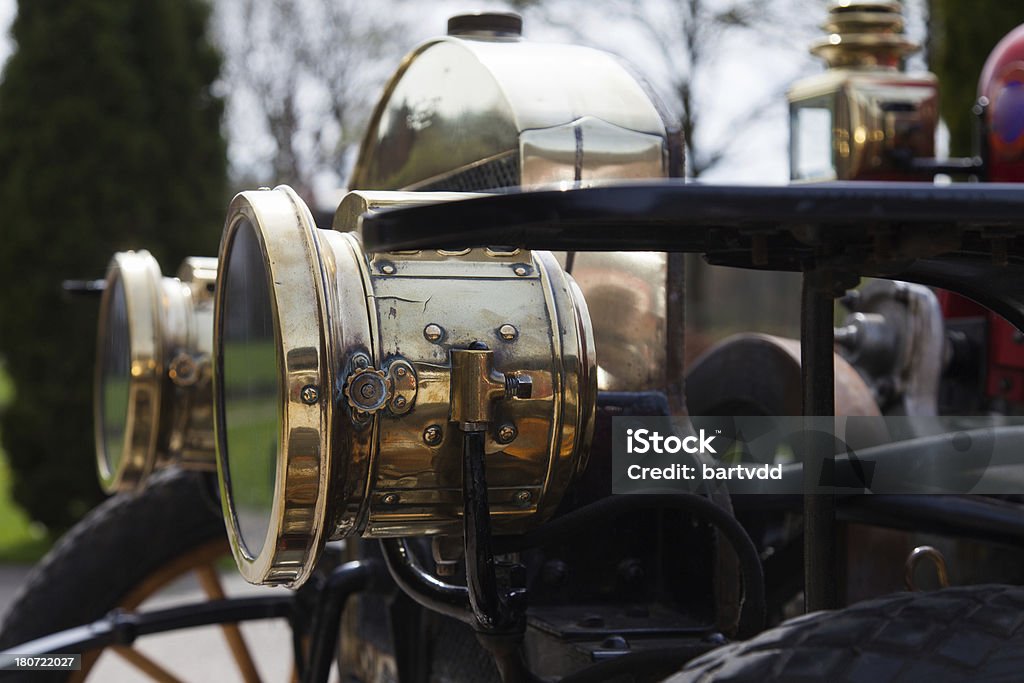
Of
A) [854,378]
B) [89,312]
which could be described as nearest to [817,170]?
[854,378]

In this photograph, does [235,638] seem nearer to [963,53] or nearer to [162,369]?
[162,369]

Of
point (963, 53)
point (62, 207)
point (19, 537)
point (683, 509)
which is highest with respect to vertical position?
point (963, 53)

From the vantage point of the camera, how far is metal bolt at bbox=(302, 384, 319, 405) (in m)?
1.00

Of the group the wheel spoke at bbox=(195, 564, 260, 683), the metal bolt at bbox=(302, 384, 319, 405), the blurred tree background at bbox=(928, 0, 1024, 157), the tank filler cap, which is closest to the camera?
the metal bolt at bbox=(302, 384, 319, 405)

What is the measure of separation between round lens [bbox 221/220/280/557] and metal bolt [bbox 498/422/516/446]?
227mm

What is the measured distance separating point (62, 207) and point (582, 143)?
5541 millimetres

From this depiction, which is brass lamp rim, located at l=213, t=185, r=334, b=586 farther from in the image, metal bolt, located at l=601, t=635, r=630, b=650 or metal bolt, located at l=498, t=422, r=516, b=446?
metal bolt, located at l=601, t=635, r=630, b=650

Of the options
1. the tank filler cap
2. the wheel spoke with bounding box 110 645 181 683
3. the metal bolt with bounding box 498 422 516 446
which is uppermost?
the tank filler cap

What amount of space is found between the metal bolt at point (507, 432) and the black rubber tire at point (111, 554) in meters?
1.08

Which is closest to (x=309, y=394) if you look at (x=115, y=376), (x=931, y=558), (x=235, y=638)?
(x=931, y=558)

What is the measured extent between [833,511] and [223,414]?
0.62 metres

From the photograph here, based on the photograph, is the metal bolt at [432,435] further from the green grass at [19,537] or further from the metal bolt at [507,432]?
the green grass at [19,537]

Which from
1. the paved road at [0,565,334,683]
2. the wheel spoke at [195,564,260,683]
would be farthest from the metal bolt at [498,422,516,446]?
the paved road at [0,565,334,683]

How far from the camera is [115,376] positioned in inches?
73.9
